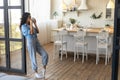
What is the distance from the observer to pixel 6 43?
18.1ft

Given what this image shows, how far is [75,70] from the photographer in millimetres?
5898

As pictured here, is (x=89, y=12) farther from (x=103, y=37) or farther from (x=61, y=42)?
(x=103, y=37)

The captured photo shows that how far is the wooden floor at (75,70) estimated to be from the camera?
Answer: 529cm

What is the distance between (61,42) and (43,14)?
3.80 meters

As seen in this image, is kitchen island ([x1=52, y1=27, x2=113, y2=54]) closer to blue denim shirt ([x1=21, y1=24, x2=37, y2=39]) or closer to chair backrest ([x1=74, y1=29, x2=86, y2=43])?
chair backrest ([x1=74, y1=29, x2=86, y2=43])

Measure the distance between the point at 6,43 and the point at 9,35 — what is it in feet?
0.78

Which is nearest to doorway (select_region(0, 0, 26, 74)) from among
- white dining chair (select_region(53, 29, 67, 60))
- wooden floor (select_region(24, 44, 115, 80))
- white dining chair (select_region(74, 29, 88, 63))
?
wooden floor (select_region(24, 44, 115, 80))

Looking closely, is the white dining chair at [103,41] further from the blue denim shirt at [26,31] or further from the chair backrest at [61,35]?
the blue denim shirt at [26,31]

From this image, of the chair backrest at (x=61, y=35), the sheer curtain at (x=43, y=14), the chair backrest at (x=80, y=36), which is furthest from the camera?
the sheer curtain at (x=43, y=14)

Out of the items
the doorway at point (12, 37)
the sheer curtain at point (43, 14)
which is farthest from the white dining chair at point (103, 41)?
the sheer curtain at point (43, 14)

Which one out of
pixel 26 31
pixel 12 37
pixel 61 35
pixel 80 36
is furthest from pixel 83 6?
pixel 26 31

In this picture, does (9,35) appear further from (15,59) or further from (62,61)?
(62,61)

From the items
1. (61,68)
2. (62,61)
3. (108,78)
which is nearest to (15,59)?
(61,68)

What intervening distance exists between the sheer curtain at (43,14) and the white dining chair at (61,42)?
90.0 inches
